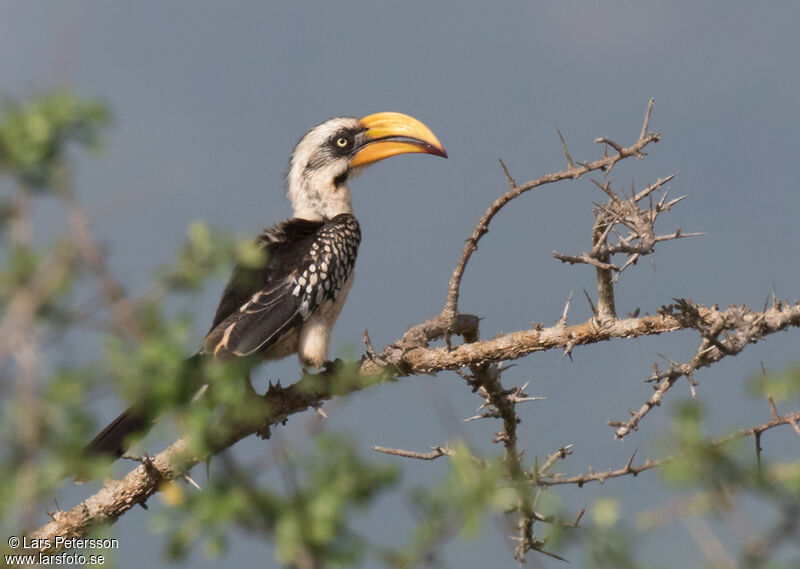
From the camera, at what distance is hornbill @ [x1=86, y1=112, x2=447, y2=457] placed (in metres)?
5.81

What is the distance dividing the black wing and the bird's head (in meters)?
0.55

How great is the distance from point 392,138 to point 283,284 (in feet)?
7.74

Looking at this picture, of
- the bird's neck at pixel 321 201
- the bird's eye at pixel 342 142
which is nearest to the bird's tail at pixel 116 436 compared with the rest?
the bird's neck at pixel 321 201

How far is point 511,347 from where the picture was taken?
5.69 m

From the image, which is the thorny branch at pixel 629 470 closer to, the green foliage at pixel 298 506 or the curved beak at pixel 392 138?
the green foliage at pixel 298 506

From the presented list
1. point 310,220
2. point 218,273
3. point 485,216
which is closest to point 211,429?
point 218,273

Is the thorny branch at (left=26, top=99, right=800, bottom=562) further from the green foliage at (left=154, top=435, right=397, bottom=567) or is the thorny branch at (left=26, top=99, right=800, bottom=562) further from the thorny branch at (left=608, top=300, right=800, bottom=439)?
the green foliage at (left=154, top=435, right=397, bottom=567)

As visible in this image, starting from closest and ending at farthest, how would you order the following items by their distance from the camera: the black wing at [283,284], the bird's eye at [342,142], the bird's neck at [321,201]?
the black wing at [283,284] → the bird's neck at [321,201] → the bird's eye at [342,142]

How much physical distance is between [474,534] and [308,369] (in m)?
4.18

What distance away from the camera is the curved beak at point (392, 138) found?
7.84 meters

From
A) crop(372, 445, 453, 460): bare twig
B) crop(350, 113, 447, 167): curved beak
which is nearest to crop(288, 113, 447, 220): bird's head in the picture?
crop(350, 113, 447, 167): curved beak

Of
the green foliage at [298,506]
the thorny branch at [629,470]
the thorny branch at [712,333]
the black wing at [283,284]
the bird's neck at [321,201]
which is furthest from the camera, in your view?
the bird's neck at [321,201]

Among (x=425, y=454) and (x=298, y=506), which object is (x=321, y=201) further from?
(x=298, y=506)

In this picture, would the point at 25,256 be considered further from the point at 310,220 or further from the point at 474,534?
the point at 310,220
